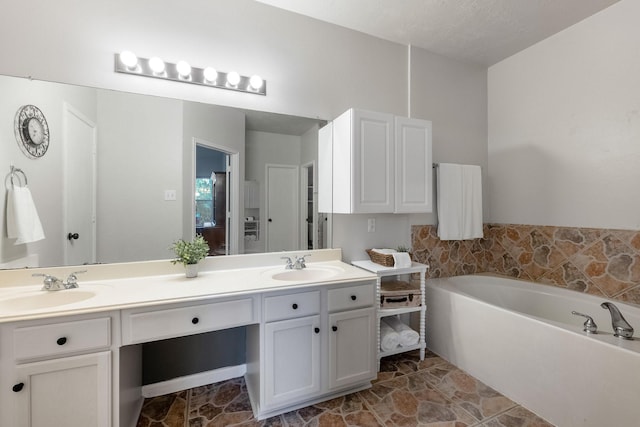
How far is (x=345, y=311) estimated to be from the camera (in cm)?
165

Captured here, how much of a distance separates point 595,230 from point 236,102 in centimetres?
285

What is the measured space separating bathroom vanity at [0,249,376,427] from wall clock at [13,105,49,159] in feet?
2.16

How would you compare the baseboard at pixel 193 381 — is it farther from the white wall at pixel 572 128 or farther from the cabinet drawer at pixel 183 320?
the white wall at pixel 572 128

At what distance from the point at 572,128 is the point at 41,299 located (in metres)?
3.71

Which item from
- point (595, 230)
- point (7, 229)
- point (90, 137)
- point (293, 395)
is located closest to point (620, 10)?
point (595, 230)

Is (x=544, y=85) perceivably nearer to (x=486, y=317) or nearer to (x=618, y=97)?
(x=618, y=97)

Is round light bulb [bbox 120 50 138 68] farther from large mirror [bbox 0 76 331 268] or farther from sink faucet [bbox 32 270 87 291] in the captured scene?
sink faucet [bbox 32 270 87 291]

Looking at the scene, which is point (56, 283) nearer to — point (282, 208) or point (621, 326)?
point (282, 208)

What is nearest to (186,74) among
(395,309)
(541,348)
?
(395,309)

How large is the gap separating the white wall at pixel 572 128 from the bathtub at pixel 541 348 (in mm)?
684

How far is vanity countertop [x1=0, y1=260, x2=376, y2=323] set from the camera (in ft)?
3.79

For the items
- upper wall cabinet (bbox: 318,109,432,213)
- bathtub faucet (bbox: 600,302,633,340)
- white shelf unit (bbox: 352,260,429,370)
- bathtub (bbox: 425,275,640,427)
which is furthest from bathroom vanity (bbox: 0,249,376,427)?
bathtub faucet (bbox: 600,302,633,340)

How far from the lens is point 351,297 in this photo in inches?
65.6

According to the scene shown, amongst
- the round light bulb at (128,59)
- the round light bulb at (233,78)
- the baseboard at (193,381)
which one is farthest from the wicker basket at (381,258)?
the round light bulb at (128,59)
